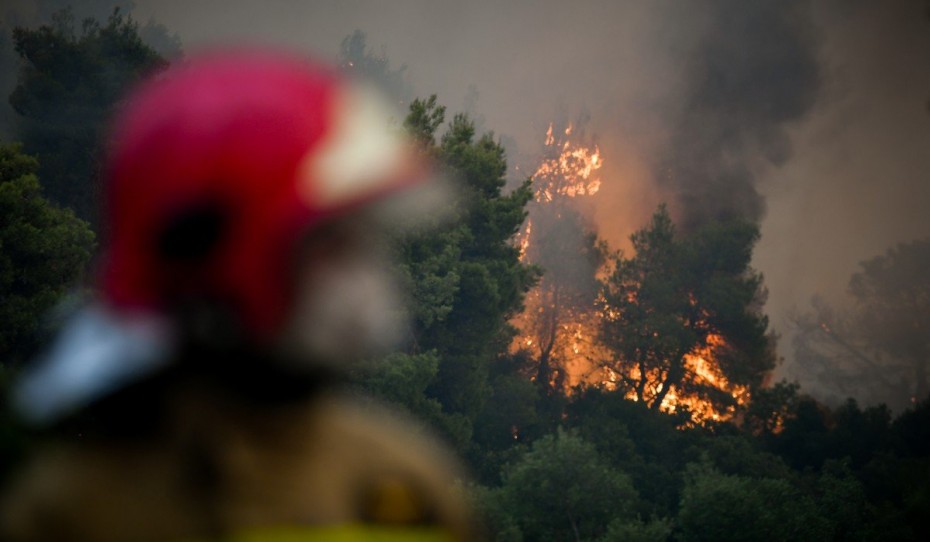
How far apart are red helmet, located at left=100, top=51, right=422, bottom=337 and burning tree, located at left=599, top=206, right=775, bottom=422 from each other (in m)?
29.6

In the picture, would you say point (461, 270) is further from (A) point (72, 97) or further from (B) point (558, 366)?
(A) point (72, 97)

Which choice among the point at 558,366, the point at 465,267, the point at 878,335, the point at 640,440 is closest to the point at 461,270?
the point at 465,267

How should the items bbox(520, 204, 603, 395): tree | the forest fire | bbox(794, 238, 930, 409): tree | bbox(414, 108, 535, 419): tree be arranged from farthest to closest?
bbox(794, 238, 930, 409): tree < bbox(520, 204, 603, 395): tree < the forest fire < bbox(414, 108, 535, 419): tree

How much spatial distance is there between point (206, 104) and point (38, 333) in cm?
1282

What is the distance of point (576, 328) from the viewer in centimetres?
3628

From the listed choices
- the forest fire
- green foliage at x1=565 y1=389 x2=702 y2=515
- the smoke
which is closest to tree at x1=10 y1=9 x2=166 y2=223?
the forest fire

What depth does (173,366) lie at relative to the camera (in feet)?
2.74

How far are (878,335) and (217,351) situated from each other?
5879 cm

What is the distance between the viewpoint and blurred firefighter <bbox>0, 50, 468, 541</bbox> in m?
0.79

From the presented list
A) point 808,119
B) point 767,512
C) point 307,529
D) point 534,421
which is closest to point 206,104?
point 307,529

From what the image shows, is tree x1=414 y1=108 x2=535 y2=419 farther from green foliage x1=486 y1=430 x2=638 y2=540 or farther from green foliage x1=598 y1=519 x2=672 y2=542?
green foliage x1=598 y1=519 x2=672 y2=542

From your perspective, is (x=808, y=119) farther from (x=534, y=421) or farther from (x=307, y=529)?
(x=307, y=529)

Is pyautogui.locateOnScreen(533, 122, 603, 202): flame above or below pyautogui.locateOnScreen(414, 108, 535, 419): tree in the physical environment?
above

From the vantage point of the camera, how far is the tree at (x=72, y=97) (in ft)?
65.7
